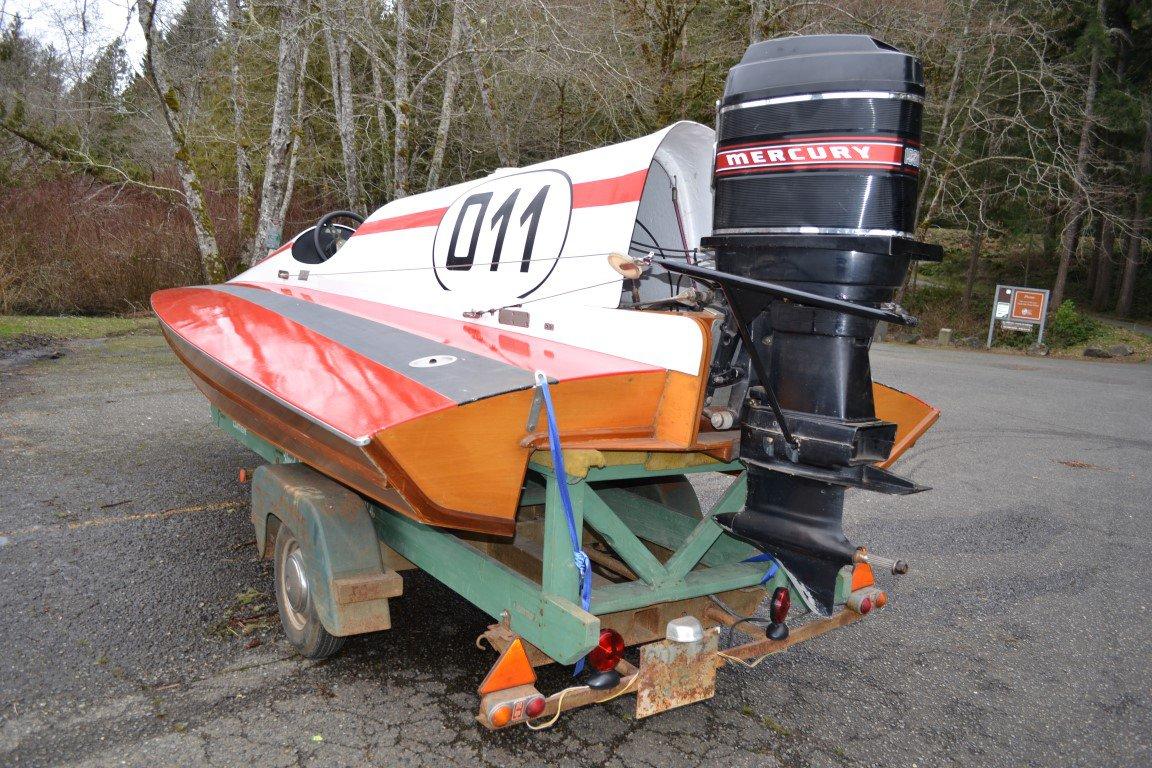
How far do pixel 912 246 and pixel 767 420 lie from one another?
2.46 feet

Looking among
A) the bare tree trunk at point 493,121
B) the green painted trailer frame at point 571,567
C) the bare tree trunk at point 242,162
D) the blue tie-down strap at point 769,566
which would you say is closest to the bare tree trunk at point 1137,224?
the bare tree trunk at point 493,121

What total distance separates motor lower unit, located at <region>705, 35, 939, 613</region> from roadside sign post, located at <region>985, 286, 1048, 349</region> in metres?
19.1

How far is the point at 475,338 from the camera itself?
355cm

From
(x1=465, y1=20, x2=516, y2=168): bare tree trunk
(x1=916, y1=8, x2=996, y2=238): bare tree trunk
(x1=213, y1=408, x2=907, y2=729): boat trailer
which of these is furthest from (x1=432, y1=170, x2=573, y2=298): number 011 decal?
(x1=916, y1=8, x2=996, y2=238): bare tree trunk

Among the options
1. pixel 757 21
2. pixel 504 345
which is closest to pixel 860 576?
pixel 504 345

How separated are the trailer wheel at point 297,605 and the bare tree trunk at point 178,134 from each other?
1012 cm

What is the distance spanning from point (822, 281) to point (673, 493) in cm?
192

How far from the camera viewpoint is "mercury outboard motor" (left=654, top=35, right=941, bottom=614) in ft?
8.83

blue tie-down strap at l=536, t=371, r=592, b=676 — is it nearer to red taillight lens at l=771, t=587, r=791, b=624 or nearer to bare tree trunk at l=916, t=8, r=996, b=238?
red taillight lens at l=771, t=587, r=791, b=624

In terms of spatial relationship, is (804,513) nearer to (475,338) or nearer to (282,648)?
(475,338)

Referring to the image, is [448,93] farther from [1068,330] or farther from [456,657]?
[1068,330]

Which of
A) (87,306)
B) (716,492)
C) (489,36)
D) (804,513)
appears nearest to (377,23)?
(489,36)

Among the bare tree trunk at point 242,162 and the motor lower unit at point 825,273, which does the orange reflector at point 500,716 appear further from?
the bare tree trunk at point 242,162

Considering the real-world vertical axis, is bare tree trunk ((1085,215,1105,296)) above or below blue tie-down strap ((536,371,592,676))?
above
